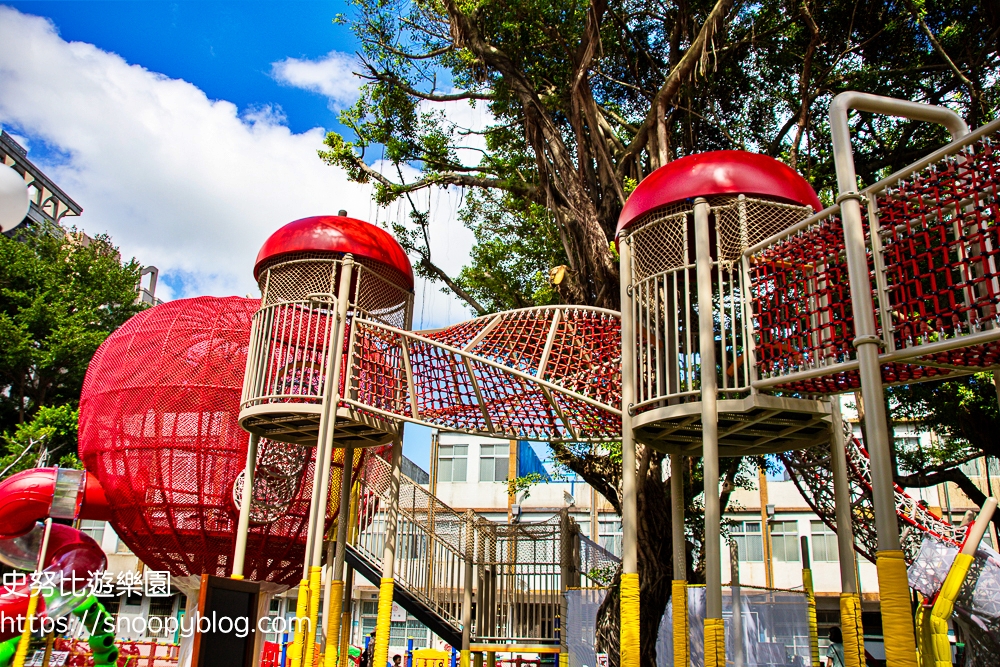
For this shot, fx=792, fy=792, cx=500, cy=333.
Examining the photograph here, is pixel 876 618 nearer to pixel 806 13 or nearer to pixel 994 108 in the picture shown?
pixel 994 108

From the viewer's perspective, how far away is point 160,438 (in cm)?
1145

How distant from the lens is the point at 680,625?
24.5 ft

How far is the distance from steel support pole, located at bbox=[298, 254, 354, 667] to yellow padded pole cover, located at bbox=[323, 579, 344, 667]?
254 mm

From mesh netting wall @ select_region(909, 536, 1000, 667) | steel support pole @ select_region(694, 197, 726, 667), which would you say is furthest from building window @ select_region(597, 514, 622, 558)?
steel support pole @ select_region(694, 197, 726, 667)

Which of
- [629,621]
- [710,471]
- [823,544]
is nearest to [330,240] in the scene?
[710,471]

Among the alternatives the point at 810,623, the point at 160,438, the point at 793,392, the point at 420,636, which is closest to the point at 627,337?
the point at 793,392

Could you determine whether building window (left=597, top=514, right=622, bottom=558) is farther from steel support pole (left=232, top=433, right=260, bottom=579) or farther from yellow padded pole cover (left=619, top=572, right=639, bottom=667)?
yellow padded pole cover (left=619, top=572, right=639, bottom=667)

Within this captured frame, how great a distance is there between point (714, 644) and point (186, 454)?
314 inches

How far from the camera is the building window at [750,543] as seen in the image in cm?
3109

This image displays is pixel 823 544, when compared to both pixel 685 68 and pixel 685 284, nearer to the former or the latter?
pixel 685 68

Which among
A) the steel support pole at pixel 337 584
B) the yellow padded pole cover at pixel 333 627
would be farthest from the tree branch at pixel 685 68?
the yellow padded pole cover at pixel 333 627

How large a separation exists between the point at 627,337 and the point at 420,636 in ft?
93.7

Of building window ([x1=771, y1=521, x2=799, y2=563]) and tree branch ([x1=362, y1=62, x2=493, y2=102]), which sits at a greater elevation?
tree branch ([x1=362, y1=62, x2=493, y2=102])

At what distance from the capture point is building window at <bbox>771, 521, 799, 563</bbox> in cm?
3066
